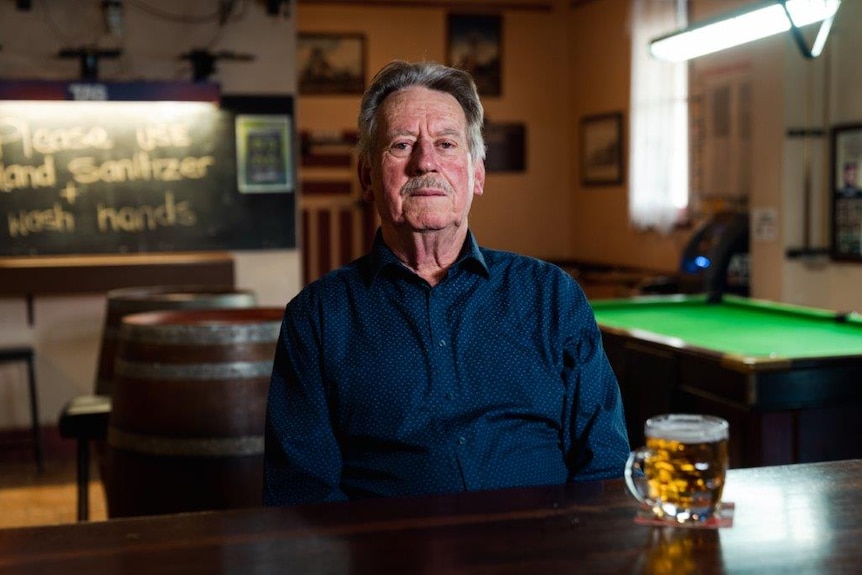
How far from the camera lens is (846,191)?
6.06m

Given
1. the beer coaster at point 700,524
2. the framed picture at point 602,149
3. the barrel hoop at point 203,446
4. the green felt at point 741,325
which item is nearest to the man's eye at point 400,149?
the beer coaster at point 700,524

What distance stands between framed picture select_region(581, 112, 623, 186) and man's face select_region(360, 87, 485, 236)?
707 cm

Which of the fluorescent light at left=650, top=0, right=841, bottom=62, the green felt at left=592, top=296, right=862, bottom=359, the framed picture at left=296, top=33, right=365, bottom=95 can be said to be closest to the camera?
the fluorescent light at left=650, top=0, right=841, bottom=62

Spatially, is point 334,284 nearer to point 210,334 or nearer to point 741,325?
point 210,334

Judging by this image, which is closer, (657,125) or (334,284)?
(334,284)

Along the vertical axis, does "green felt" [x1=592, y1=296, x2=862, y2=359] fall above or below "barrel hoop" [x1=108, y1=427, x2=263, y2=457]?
above

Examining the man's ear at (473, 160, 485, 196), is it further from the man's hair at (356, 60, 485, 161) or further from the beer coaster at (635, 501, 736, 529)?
the beer coaster at (635, 501, 736, 529)

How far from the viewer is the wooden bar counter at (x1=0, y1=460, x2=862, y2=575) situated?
4.05 feet

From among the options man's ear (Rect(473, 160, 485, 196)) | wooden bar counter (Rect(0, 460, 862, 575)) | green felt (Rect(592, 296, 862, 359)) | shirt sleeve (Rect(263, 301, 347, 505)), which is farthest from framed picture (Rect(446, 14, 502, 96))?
wooden bar counter (Rect(0, 460, 862, 575))

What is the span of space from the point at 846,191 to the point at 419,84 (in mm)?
4539

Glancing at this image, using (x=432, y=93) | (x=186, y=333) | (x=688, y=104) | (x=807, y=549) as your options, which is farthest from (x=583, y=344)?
(x=688, y=104)

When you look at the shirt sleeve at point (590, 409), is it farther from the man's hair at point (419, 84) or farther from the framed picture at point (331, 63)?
the framed picture at point (331, 63)

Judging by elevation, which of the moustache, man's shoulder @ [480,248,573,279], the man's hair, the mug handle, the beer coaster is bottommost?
the beer coaster

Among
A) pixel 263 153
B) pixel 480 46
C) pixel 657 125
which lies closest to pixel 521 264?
pixel 263 153
